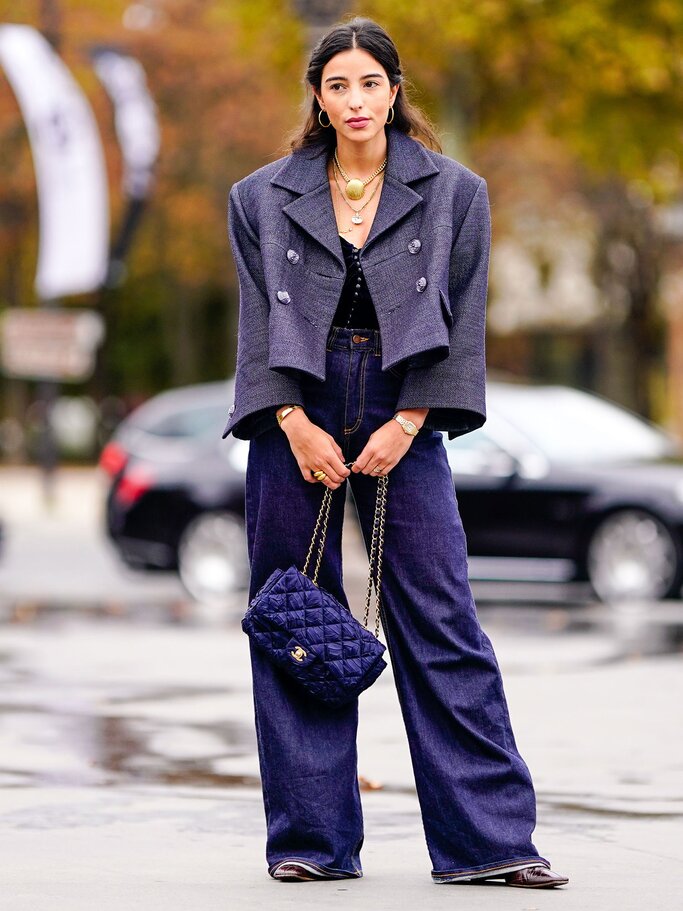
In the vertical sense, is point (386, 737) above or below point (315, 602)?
below

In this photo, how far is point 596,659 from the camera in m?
10.5

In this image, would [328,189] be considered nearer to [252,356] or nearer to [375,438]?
[252,356]

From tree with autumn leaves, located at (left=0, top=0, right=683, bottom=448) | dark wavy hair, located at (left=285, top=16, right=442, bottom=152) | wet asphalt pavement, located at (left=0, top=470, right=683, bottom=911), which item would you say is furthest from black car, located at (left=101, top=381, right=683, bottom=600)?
dark wavy hair, located at (left=285, top=16, right=442, bottom=152)

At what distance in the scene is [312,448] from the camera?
4812mm

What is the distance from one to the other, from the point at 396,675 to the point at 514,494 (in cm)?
918

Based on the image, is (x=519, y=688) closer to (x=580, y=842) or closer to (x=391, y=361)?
(x=580, y=842)

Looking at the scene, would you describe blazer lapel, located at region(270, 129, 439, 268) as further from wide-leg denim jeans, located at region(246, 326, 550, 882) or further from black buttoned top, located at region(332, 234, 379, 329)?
wide-leg denim jeans, located at region(246, 326, 550, 882)

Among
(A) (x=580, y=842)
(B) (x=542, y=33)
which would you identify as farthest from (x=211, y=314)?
(A) (x=580, y=842)

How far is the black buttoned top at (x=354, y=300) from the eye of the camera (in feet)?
16.1

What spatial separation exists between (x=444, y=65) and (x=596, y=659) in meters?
12.0

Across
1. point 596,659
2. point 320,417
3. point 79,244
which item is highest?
point 79,244

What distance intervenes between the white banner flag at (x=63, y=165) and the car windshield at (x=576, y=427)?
9.43 meters

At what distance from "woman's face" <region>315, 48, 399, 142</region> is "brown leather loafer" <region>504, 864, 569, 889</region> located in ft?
5.56

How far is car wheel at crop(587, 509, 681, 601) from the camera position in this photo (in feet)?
Result: 45.3
